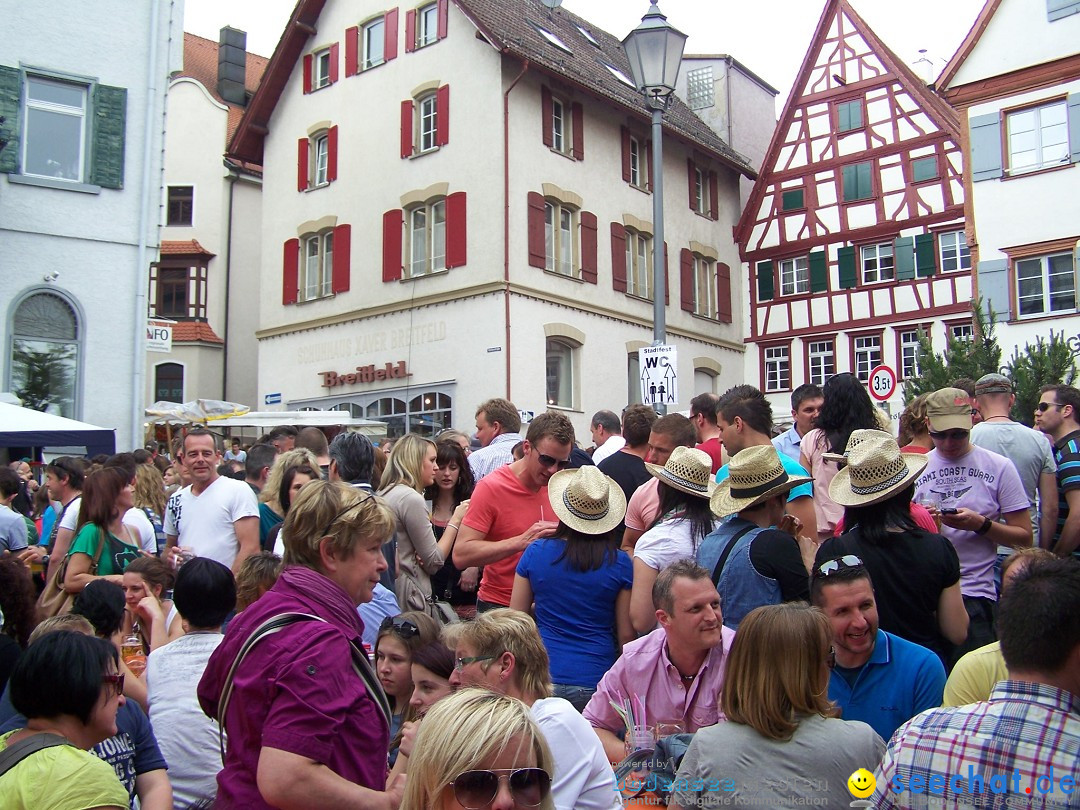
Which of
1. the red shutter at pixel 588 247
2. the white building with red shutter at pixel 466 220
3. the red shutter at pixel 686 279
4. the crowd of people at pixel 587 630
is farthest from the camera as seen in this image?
the red shutter at pixel 686 279

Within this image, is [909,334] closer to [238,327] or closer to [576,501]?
[238,327]

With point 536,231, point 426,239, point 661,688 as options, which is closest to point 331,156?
point 426,239

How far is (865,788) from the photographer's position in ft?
9.17

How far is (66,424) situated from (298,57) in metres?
18.3

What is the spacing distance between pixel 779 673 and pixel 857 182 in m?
26.9

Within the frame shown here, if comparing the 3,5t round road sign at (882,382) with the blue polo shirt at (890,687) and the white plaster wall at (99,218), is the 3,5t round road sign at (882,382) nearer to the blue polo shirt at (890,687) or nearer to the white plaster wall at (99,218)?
the blue polo shirt at (890,687)

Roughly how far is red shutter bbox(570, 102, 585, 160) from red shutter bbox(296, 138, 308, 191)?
24.2ft

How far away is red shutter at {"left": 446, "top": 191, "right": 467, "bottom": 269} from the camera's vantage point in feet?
75.9

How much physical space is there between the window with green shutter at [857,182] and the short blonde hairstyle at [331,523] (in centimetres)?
2681

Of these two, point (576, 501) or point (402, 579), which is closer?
point (576, 501)

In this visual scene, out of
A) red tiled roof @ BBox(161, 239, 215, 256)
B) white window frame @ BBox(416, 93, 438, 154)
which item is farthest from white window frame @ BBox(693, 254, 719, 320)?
red tiled roof @ BBox(161, 239, 215, 256)

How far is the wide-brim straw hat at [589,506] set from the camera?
470 centimetres

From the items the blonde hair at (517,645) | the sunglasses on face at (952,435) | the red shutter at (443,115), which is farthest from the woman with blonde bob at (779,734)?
the red shutter at (443,115)

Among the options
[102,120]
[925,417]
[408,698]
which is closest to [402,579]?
[408,698]
